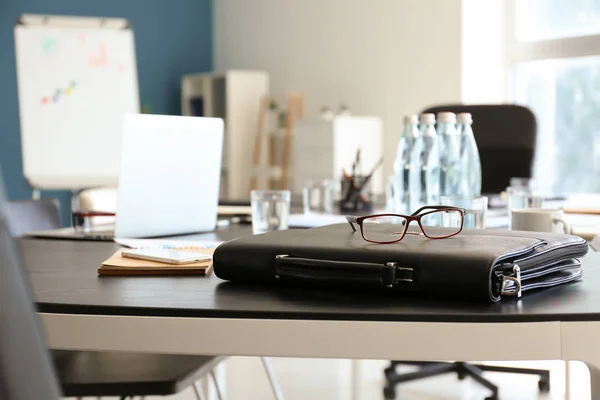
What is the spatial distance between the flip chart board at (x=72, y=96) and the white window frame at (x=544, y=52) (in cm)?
242

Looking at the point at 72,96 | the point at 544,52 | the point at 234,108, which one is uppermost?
the point at 544,52

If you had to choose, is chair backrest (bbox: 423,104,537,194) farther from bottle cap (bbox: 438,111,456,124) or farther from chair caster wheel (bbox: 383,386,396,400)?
bottle cap (bbox: 438,111,456,124)

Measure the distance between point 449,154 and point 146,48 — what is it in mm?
4919

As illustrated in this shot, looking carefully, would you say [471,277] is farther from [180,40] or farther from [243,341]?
[180,40]

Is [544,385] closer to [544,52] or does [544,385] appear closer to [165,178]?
[165,178]

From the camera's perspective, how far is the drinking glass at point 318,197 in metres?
2.09

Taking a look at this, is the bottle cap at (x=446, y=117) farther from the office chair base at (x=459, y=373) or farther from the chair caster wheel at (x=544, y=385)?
the chair caster wheel at (x=544, y=385)

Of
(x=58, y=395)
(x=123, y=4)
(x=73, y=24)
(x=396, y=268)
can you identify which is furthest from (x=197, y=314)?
(x=123, y=4)

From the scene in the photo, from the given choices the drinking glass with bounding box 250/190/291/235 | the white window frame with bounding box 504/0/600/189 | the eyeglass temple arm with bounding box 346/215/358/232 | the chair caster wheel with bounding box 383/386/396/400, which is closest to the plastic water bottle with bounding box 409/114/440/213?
the drinking glass with bounding box 250/190/291/235

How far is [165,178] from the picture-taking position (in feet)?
5.05

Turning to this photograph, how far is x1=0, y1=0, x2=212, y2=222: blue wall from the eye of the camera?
18.3ft

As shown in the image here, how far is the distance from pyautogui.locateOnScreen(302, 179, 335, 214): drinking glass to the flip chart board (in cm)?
334

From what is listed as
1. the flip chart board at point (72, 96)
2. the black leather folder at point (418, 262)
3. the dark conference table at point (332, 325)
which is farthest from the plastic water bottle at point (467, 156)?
the flip chart board at point (72, 96)

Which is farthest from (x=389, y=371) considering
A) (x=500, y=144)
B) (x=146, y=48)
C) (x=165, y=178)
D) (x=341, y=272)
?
(x=146, y=48)
